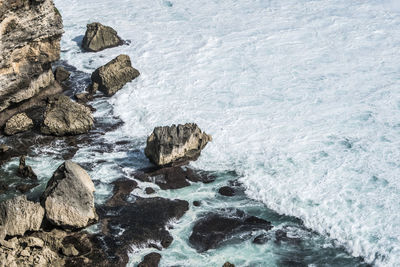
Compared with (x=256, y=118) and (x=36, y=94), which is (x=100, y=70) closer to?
(x=36, y=94)

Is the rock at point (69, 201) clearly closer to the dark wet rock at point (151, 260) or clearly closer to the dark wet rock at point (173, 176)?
the dark wet rock at point (151, 260)

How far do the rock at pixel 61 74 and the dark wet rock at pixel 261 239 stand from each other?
15667 mm

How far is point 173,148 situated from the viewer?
67.3 feet

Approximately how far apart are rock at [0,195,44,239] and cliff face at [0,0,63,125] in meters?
7.76

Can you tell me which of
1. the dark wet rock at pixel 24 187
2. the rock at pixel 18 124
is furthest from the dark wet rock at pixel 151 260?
the rock at pixel 18 124

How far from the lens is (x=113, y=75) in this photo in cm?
2736

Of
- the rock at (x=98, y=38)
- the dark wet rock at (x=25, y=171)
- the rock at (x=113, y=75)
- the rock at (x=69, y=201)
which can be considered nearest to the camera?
the rock at (x=69, y=201)

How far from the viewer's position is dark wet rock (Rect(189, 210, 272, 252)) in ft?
55.6

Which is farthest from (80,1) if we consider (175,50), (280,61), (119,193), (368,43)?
(119,193)

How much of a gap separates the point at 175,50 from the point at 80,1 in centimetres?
1343

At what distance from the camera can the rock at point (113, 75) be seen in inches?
1059

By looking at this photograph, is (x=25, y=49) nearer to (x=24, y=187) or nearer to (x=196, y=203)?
(x=24, y=187)

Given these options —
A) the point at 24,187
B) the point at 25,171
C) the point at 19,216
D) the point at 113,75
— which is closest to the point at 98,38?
the point at 113,75

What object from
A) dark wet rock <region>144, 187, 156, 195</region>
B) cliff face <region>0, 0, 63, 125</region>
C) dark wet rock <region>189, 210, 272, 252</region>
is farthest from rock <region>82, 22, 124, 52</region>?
dark wet rock <region>189, 210, 272, 252</region>
